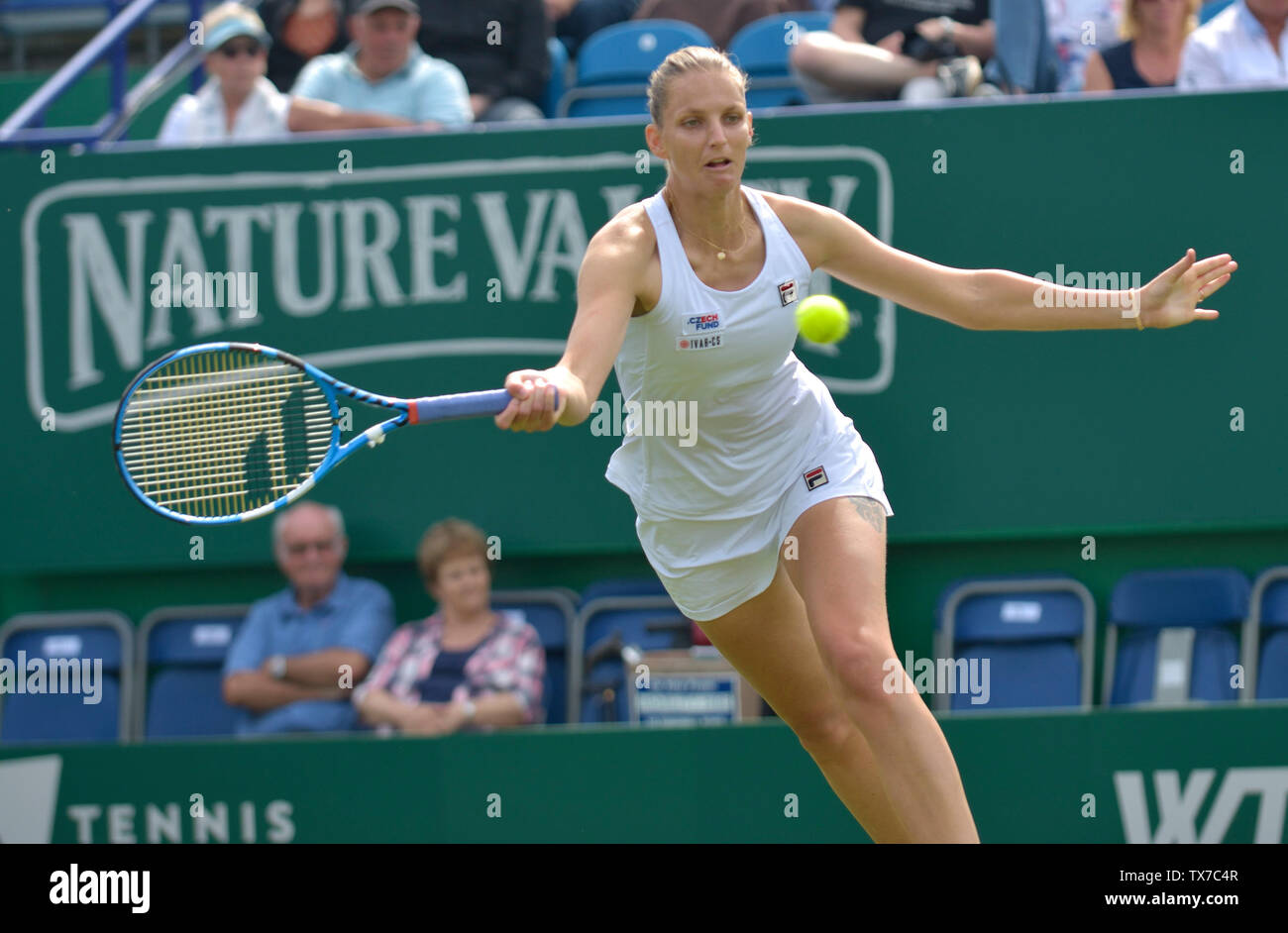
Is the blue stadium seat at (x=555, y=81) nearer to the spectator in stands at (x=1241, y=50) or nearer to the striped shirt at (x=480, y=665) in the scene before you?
the striped shirt at (x=480, y=665)

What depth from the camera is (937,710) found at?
575 cm

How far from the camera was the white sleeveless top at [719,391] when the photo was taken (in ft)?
11.5

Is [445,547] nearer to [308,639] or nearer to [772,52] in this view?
[308,639]

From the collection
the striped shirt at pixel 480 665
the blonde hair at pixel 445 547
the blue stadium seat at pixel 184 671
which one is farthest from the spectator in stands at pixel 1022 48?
the blue stadium seat at pixel 184 671

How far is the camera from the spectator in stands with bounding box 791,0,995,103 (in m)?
6.37

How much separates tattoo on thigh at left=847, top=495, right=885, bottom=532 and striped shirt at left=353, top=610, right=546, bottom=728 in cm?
256

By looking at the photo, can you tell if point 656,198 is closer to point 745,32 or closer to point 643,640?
point 643,640

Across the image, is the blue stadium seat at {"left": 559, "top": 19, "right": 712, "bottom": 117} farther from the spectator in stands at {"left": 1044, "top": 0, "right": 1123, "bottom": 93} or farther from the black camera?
the spectator in stands at {"left": 1044, "top": 0, "right": 1123, "bottom": 93}

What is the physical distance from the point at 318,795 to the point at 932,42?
12.2 ft

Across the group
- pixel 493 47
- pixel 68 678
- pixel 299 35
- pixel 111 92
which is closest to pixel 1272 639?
pixel 493 47

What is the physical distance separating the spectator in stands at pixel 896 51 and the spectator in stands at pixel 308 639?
262 cm

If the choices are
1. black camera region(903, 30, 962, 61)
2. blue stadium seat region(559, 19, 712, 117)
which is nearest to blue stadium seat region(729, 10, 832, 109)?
blue stadium seat region(559, 19, 712, 117)

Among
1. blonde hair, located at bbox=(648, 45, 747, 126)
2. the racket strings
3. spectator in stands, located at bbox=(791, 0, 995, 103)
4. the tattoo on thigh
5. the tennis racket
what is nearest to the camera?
blonde hair, located at bbox=(648, 45, 747, 126)

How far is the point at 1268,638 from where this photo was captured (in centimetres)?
589
